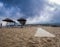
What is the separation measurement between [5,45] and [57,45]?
3053 millimetres

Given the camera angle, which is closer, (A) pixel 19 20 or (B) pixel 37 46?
(B) pixel 37 46

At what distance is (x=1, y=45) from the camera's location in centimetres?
762

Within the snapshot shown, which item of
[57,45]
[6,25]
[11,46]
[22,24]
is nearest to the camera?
[11,46]

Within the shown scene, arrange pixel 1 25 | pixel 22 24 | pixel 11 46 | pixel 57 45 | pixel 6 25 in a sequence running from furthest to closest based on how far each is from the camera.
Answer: pixel 22 24, pixel 6 25, pixel 1 25, pixel 57 45, pixel 11 46

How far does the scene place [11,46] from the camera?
7.54m

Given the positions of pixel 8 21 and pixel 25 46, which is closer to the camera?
pixel 25 46

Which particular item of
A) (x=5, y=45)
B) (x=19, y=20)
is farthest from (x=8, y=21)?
(x=5, y=45)

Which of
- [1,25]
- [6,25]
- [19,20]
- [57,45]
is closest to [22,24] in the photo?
[19,20]

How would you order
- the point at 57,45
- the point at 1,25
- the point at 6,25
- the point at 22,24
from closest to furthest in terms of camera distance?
the point at 57,45 → the point at 1,25 → the point at 6,25 → the point at 22,24

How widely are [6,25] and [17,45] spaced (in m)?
18.5

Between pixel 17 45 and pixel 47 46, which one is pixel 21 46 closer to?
pixel 17 45

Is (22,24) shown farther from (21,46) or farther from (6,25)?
(21,46)

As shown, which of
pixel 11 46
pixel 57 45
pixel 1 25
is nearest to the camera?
pixel 11 46

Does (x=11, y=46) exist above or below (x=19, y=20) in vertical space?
below
